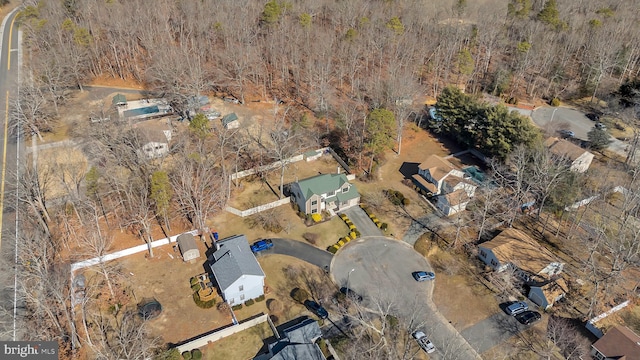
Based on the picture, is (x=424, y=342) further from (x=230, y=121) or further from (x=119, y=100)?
(x=119, y=100)

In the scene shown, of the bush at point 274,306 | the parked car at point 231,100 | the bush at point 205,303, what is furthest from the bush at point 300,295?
the parked car at point 231,100

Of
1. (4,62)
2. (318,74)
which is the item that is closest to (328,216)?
(318,74)

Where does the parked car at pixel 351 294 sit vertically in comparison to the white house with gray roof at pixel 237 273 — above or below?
below

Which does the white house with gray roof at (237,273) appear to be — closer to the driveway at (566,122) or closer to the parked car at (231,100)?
the parked car at (231,100)

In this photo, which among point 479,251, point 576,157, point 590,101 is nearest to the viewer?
point 479,251

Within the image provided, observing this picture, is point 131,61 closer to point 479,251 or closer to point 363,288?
point 363,288

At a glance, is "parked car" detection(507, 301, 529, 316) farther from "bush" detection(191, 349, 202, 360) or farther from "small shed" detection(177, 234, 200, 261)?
"small shed" detection(177, 234, 200, 261)
